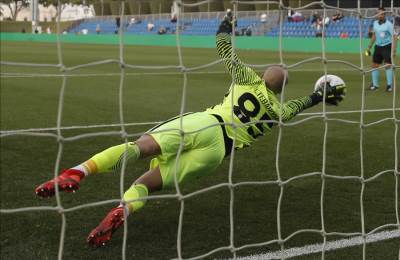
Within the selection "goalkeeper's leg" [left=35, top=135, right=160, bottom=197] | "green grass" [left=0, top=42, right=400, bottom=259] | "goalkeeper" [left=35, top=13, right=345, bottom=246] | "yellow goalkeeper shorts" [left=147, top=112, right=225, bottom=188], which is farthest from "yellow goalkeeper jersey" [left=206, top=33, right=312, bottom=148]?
"green grass" [left=0, top=42, right=400, bottom=259]

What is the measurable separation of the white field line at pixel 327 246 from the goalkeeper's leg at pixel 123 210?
657 mm

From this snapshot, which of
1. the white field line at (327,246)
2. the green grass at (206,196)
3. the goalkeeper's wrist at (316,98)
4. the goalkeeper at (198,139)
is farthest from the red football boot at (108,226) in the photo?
the goalkeeper's wrist at (316,98)

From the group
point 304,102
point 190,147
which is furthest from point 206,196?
point 190,147

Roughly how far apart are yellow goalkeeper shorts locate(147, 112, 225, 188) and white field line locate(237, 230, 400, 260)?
1.89ft

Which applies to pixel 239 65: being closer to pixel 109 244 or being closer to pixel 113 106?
pixel 109 244

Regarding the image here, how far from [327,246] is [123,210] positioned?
1.36m

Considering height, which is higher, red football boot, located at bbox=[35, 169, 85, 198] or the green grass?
red football boot, located at bbox=[35, 169, 85, 198]

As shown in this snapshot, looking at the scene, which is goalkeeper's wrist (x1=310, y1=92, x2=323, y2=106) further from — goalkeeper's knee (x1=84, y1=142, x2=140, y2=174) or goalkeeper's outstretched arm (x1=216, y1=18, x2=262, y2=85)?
goalkeeper's knee (x1=84, y1=142, x2=140, y2=174)

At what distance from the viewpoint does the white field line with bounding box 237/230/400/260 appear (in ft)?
11.4

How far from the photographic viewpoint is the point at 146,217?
4.19m

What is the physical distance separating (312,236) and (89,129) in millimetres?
4448

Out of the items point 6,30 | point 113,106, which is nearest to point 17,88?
point 113,106

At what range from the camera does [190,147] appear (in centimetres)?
342

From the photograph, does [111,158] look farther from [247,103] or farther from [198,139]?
[247,103]
